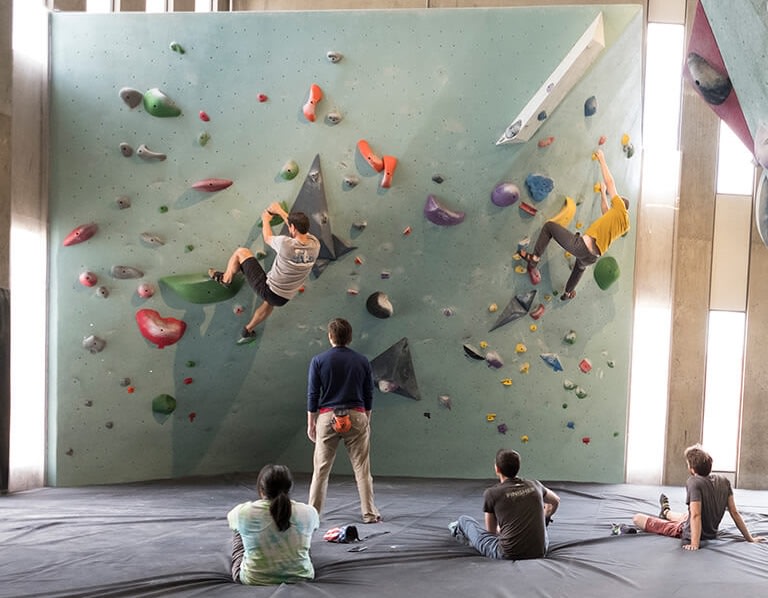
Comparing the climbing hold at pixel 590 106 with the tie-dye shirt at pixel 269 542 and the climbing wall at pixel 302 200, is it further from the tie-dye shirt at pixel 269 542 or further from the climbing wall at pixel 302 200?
the tie-dye shirt at pixel 269 542

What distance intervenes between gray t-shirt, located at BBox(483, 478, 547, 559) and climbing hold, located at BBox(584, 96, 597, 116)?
124 inches

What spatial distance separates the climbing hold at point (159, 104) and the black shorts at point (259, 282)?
1.25 meters

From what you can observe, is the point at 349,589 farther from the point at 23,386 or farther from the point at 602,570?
the point at 23,386

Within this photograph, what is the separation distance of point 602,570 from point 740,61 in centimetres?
278

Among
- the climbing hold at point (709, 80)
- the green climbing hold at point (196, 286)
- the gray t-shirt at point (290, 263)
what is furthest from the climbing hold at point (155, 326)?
the climbing hold at point (709, 80)

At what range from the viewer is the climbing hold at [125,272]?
6387mm

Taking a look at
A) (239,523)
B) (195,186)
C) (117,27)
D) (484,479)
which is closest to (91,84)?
(117,27)

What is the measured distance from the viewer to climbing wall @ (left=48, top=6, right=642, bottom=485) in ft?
20.1

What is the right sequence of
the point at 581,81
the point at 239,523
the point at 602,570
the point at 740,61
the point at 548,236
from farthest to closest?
the point at 548,236, the point at 581,81, the point at 740,61, the point at 602,570, the point at 239,523

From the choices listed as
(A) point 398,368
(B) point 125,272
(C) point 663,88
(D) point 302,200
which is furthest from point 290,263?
(C) point 663,88

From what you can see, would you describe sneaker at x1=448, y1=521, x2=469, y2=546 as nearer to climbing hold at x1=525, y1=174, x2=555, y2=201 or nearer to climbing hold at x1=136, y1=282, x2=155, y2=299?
climbing hold at x1=525, y1=174, x2=555, y2=201

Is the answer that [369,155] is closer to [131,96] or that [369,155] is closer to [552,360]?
[131,96]

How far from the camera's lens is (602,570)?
13.5 ft

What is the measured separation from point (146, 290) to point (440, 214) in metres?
2.35
